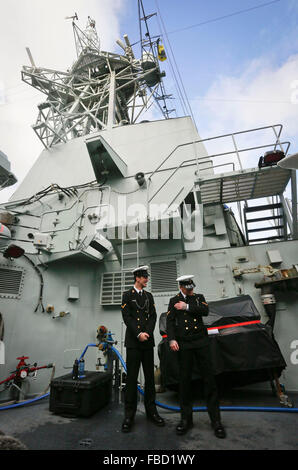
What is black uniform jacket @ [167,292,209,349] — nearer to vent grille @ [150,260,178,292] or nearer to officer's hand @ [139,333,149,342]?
officer's hand @ [139,333,149,342]

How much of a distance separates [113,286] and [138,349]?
2888 millimetres

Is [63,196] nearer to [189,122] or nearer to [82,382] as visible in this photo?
[189,122]

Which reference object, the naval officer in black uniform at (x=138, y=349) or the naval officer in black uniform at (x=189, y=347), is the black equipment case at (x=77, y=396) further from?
the naval officer in black uniform at (x=189, y=347)

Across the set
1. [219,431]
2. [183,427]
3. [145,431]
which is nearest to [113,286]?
[145,431]

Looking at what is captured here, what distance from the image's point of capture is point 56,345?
4.88 m

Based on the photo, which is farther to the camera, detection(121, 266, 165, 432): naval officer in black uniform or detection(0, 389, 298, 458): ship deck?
detection(121, 266, 165, 432): naval officer in black uniform

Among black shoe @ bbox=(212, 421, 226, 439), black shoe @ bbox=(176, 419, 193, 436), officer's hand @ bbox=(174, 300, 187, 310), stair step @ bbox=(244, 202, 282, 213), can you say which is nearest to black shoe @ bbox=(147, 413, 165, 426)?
black shoe @ bbox=(176, 419, 193, 436)

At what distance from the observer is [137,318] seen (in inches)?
114

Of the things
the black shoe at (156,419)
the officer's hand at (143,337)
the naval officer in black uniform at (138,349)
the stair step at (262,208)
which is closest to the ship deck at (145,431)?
the black shoe at (156,419)

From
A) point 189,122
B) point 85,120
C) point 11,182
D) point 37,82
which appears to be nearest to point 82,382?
point 11,182

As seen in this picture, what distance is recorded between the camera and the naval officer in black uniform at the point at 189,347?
2454 mm

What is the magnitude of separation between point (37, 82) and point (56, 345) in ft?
36.0

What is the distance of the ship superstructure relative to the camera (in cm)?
470

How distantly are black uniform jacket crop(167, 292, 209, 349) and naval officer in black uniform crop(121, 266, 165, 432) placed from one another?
0.93 feet
